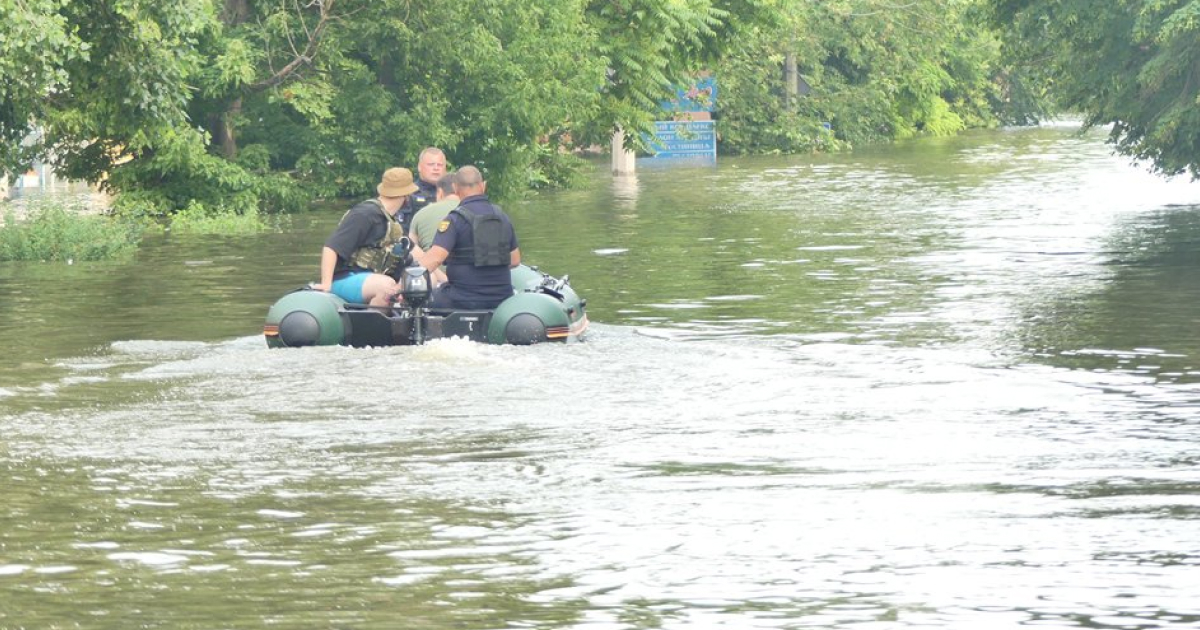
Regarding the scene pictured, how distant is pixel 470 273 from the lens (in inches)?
675

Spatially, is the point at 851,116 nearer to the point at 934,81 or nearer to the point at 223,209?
the point at 934,81

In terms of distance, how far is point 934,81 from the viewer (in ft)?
279

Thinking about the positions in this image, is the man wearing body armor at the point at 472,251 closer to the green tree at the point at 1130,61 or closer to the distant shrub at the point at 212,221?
the green tree at the point at 1130,61

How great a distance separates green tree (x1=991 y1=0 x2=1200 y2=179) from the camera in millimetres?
30188

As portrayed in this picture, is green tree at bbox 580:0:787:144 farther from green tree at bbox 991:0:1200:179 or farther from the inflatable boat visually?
the inflatable boat

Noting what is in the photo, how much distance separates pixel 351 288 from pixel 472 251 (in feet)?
3.56

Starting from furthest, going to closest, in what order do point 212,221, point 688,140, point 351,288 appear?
point 688,140
point 212,221
point 351,288

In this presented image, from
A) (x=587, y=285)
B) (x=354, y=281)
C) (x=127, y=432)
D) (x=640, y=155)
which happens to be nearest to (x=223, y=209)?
(x=587, y=285)

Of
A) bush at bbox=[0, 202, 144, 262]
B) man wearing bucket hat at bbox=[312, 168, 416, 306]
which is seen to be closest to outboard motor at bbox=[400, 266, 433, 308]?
man wearing bucket hat at bbox=[312, 168, 416, 306]

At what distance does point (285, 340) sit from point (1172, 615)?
9.81m

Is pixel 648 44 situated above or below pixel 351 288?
above

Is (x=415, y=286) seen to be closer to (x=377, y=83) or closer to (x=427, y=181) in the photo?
(x=427, y=181)

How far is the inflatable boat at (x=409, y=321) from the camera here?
55.1 feet

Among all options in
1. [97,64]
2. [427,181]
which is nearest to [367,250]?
[427,181]
